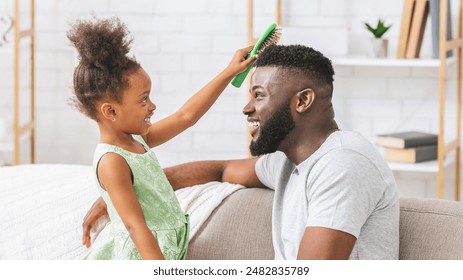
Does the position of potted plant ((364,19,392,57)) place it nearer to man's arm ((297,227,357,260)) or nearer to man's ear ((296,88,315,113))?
man's ear ((296,88,315,113))

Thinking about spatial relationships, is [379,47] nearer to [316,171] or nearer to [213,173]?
[213,173]

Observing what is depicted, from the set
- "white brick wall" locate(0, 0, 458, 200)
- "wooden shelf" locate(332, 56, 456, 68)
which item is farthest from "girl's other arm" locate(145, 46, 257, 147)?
"white brick wall" locate(0, 0, 458, 200)

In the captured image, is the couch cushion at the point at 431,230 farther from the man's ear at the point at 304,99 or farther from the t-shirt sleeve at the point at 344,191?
the man's ear at the point at 304,99

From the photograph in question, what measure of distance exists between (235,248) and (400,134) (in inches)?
68.9

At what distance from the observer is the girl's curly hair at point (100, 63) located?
1518 millimetres

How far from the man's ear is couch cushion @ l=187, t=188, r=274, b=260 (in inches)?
12.9

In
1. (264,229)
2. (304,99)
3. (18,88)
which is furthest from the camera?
(18,88)

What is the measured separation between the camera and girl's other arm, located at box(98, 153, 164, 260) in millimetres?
1457

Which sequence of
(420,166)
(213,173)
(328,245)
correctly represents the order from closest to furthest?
(328,245), (213,173), (420,166)

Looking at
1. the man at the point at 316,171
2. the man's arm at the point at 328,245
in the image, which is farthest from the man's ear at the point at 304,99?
the man's arm at the point at 328,245

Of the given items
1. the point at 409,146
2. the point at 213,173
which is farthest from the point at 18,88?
the point at 213,173

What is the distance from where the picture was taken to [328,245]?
1393mm

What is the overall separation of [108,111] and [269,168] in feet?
1.45
